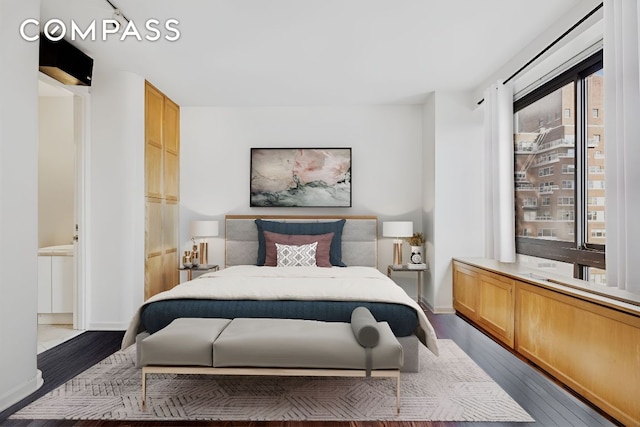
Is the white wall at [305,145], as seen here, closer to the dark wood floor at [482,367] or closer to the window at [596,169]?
the dark wood floor at [482,367]

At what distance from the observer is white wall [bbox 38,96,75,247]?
500 centimetres

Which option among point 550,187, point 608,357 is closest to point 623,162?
point 608,357

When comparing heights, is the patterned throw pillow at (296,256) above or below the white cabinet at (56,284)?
above

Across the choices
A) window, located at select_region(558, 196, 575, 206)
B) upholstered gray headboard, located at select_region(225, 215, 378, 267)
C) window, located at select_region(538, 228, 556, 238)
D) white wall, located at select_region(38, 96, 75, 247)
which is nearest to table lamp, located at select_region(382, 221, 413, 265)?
upholstered gray headboard, located at select_region(225, 215, 378, 267)

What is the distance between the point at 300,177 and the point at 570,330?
3.67 metres

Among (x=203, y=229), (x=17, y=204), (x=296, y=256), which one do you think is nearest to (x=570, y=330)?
(x=296, y=256)

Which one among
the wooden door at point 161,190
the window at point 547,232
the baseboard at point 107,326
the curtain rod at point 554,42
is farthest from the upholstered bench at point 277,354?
the curtain rod at point 554,42

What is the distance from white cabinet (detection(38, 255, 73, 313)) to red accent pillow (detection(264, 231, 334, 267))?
6.82ft

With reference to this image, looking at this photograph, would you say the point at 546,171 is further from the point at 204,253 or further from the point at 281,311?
the point at 204,253

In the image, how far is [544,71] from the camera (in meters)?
3.68

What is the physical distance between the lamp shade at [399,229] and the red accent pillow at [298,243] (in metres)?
0.73

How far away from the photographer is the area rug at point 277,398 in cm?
230

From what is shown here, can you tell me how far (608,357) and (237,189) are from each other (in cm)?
448

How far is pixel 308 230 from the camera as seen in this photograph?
5.09 metres
